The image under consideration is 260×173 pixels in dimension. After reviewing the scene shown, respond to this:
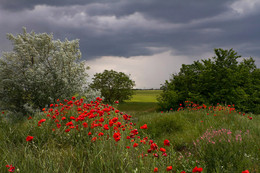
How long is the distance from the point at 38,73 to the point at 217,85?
1350 centimetres

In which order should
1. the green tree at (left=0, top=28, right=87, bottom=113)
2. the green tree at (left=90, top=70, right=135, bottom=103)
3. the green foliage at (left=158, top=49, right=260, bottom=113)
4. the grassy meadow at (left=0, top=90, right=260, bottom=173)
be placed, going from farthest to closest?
the green tree at (left=90, top=70, right=135, bottom=103) → the green foliage at (left=158, top=49, right=260, bottom=113) → the green tree at (left=0, top=28, right=87, bottom=113) → the grassy meadow at (left=0, top=90, right=260, bottom=173)

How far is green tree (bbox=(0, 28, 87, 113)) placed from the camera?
36.4 ft

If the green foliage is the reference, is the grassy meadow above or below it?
below

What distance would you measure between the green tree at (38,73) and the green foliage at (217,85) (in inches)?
394

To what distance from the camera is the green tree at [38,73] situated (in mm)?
11102

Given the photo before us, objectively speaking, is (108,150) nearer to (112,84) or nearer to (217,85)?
(217,85)

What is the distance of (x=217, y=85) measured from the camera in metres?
16.6

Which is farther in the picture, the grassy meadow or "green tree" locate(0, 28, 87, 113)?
"green tree" locate(0, 28, 87, 113)

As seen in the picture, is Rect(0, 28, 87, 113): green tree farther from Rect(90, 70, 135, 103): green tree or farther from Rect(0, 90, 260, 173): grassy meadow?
Rect(90, 70, 135, 103): green tree

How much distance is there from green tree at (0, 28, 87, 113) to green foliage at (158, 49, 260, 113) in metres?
10.0

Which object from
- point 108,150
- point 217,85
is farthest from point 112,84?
point 108,150

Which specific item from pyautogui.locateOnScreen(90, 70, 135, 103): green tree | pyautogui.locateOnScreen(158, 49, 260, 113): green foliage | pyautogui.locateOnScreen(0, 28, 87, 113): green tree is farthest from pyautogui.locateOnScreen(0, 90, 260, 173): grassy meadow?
pyautogui.locateOnScreen(90, 70, 135, 103): green tree

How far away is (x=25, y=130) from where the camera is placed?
5.92 meters

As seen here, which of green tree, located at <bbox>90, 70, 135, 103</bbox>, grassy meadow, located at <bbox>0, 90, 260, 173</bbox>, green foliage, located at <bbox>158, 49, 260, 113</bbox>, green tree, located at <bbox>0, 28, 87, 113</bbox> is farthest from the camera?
green tree, located at <bbox>90, 70, 135, 103</bbox>
